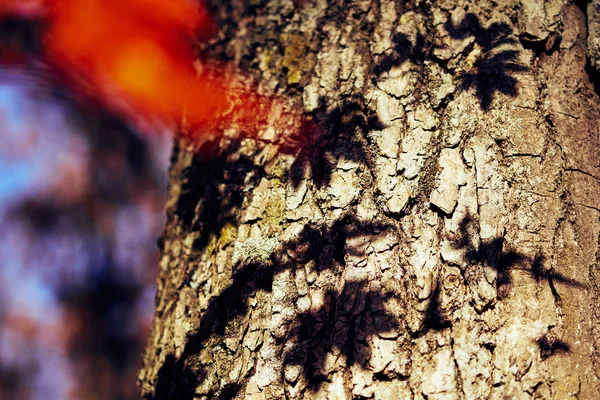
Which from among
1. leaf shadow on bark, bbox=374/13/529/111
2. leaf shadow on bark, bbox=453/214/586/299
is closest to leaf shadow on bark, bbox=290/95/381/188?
leaf shadow on bark, bbox=374/13/529/111

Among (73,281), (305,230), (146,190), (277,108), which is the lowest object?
(305,230)

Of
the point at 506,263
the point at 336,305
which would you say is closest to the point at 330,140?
the point at 336,305

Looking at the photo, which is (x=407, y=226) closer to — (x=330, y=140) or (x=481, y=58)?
(x=330, y=140)

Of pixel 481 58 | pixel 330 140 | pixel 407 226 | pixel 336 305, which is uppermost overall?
pixel 481 58

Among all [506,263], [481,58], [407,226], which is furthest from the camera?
[481,58]

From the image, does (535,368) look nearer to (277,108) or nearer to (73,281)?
(277,108)

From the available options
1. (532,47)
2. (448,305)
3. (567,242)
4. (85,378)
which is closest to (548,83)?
(532,47)

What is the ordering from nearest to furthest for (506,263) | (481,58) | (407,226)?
(506,263) < (407,226) < (481,58)

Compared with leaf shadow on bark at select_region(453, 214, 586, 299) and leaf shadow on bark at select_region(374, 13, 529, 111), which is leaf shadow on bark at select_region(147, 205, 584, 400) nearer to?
leaf shadow on bark at select_region(453, 214, 586, 299)
